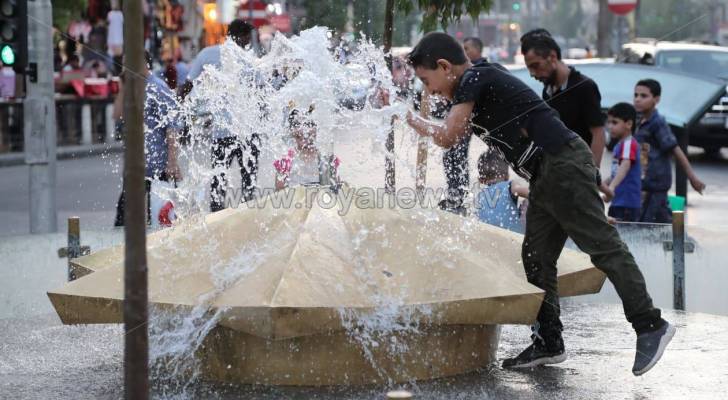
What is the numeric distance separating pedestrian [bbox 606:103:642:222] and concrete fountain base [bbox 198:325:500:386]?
4124 mm

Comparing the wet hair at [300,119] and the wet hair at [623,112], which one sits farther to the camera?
the wet hair at [623,112]

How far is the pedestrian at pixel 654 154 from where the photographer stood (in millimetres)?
10258

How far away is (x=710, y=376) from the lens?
5.70 m

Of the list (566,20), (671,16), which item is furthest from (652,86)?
(566,20)

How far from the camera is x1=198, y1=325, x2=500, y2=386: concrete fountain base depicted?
214 inches

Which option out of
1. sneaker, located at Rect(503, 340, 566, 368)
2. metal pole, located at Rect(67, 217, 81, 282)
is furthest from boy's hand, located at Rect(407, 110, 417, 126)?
metal pole, located at Rect(67, 217, 81, 282)

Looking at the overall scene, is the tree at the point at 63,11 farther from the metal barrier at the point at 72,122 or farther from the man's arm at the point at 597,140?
the man's arm at the point at 597,140

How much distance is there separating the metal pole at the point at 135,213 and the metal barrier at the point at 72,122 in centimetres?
1932

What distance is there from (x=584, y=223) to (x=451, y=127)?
75 centimetres

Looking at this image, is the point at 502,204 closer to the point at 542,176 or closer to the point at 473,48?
the point at 542,176

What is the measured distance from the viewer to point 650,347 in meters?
5.56

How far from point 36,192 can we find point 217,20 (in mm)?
26545

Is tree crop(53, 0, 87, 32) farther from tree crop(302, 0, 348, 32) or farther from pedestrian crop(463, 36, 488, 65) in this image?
tree crop(302, 0, 348, 32)

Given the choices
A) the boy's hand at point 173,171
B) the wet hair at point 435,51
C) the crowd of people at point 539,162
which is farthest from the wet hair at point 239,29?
the wet hair at point 435,51
